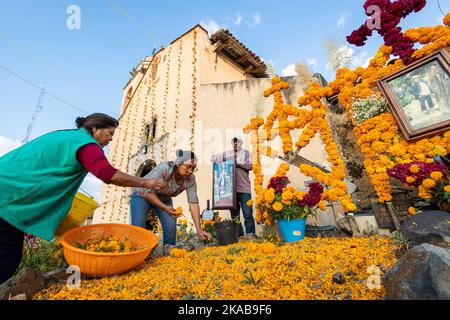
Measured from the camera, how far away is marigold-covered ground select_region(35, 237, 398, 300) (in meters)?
1.41

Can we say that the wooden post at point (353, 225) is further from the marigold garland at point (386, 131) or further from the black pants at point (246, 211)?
the black pants at point (246, 211)

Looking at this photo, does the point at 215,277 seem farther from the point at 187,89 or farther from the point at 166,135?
the point at 187,89

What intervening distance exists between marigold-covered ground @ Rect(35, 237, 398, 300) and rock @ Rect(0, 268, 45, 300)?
0.07 m

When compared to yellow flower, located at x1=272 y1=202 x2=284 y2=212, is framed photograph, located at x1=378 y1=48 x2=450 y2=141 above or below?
above

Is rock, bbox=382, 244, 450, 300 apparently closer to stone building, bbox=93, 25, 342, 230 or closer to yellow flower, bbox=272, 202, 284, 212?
yellow flower, bbox=272, 202, 284, 212

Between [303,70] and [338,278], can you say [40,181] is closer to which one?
[338,278]

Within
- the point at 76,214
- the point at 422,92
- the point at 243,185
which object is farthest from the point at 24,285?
the point at 422,92

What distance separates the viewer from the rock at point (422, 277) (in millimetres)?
1071

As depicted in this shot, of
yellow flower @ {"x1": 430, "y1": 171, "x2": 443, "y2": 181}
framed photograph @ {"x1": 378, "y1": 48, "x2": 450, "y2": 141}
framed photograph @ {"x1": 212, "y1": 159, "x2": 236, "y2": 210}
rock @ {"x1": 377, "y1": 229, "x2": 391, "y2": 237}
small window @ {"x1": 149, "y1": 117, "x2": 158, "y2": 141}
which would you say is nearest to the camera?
framed photograph @ {"x1": 378, "y1": 48, "x2": 450, "y2": 141}

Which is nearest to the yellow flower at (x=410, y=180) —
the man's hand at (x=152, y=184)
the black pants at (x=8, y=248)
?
the man's hand at (x=152, y=184)

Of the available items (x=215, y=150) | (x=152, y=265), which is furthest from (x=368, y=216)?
(x=215, y=150)

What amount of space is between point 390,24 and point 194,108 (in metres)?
6.31

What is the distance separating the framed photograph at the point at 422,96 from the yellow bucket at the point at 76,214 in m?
3.32

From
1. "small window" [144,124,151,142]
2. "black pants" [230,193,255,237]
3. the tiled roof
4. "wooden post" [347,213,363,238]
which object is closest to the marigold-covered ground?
"wooden post" [347,213,363,238]
